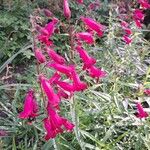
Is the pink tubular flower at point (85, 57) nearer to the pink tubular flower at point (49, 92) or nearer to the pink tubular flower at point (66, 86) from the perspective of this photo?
the pink tubular flower at point (66, 86)

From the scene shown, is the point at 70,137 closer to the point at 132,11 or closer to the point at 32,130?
the point at 32,130

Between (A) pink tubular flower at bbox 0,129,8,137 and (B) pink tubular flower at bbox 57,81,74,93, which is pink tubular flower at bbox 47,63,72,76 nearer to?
(B) pink tubular flower at bbox 57,81,74,93

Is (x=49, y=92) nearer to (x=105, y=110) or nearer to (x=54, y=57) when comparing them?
(x=54, y=57)

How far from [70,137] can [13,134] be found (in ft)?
1.44

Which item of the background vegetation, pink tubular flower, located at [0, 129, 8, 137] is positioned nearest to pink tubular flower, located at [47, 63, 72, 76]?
the background vegetation

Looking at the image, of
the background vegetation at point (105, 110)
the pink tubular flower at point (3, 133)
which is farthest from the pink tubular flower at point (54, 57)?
the pink tubular flower at point (3, 133)

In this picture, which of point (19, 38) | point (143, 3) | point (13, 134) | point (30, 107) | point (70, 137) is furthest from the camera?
point (19, 38)

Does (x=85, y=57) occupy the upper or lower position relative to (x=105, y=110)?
upper

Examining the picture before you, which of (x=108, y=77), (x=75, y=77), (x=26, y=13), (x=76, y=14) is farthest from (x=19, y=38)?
(x=75, y=77)

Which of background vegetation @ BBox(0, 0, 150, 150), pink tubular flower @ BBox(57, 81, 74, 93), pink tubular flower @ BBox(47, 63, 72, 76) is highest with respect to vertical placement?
pink tubular flower @ BBox(47, 63, 72, 76)

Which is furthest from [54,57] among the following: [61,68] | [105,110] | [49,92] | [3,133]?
[105,110]

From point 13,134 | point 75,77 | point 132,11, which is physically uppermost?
point 75,77

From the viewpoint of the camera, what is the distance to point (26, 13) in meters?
5.02

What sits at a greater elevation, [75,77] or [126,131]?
[75,77]
